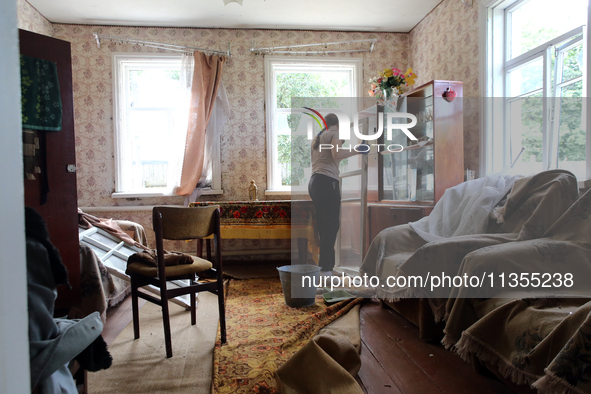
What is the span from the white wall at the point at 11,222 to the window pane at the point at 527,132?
3316 millimetres

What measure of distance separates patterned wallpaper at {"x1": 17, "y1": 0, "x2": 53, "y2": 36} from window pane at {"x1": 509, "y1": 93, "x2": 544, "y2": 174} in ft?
15.3

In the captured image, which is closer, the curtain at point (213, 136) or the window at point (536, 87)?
the window at point (536, 87)

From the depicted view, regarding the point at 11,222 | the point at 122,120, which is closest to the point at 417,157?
the point at 122,120

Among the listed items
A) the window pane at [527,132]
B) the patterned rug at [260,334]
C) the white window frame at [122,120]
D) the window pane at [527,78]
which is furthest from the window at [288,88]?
the window pane at [527,132]

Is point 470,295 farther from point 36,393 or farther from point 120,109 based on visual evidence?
point 120,109

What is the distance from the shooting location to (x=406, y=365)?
69.2 inches

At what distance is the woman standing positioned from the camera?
10.3 ft

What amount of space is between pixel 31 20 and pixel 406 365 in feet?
15.6

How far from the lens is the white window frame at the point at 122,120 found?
441 cm

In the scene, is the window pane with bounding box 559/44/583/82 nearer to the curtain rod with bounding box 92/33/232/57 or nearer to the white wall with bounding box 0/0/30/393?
the white wall with bounding box 0/0/30/393

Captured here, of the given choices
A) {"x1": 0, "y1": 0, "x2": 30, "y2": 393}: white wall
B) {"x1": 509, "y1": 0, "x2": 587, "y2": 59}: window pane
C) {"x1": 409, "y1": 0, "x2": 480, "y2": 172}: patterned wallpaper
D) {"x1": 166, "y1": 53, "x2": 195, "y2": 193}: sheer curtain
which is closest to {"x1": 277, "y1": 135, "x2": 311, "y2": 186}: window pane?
{"x1": 409, "y1": 0, "x2": 480, "y2": 172}: patterned wallpaper

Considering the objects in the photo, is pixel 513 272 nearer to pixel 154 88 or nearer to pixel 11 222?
pixel 11 222

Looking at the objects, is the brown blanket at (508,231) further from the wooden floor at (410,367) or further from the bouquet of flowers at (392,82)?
the bouquet of flowers at (392,82)

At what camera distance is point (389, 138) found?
3.79 metres
